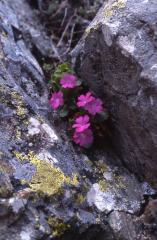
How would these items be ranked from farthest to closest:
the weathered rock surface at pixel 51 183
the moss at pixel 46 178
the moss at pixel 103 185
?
the moss at pixel 103 185 < the moss at pixel 46 178 < the weathered rock surface at pixel 51 183

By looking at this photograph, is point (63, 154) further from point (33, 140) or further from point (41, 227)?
point (41, 227)

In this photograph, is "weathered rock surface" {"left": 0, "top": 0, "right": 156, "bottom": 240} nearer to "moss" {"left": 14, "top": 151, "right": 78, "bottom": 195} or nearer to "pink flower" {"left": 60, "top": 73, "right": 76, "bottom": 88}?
"moss" {"left": 14, "top": 151, "right": 78, "bottom": 195}

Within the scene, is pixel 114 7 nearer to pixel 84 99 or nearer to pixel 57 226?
pixel 84 99

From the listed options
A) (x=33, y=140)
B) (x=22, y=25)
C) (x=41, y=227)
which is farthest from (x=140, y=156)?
(x=22, y=25)

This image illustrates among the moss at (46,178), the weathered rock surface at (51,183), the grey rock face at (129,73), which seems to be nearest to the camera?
the weathered rock surface at (51,183)

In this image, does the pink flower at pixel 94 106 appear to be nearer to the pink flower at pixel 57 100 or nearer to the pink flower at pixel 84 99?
the pink flower at pixel 84 99

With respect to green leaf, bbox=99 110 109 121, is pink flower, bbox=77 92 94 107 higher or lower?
higher

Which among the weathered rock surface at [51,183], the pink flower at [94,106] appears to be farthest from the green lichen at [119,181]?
the pink flower at [94,106]

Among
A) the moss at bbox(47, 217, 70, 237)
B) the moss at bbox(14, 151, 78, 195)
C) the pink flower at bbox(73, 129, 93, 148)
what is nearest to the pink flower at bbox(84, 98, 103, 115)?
the pink flower at bbox(73, 129, 93, 148)
